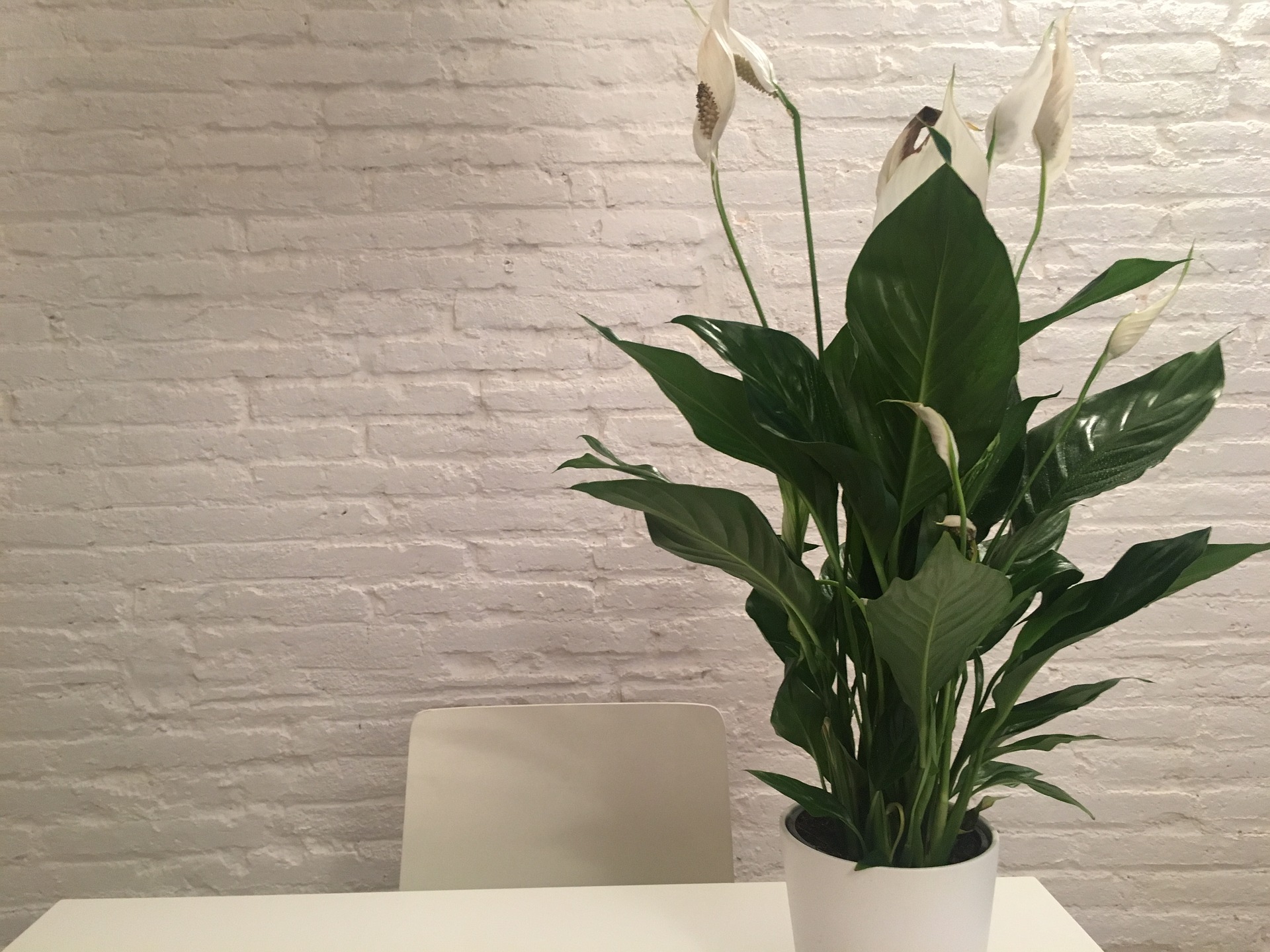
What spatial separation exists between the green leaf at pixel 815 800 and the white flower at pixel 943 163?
47 centimetres

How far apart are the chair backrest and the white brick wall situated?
30 centimetres

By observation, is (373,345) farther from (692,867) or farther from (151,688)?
(692,867)

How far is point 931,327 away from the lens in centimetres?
62

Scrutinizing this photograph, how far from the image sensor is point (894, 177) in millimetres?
665

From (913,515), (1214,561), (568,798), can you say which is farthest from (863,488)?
(568,798)

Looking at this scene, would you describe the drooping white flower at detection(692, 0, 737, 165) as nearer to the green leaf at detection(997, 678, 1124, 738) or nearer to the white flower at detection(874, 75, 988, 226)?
the white flower at detection(874, 75, 988, 226)

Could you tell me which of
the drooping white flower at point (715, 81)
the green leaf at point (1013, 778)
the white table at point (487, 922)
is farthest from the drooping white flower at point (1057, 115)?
the white table at point (487, 922)

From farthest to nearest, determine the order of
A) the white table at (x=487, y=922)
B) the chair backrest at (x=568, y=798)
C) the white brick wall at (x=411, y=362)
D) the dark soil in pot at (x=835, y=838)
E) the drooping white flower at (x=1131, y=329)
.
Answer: the white brick wall at (x=411, y=362), the chair backrest at (x=568, y=798), the white table at (x=487, y=922), the dark soil in pot at (x=835, y=838), the drooping white flower at (x=1131, y=329)

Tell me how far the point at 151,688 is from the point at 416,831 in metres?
0.61

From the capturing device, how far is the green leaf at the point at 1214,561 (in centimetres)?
71

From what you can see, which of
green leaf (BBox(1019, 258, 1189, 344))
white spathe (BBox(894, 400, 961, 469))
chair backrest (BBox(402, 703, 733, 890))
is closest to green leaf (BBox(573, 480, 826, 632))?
white spathe (BBox(894, 400, 961, 469))

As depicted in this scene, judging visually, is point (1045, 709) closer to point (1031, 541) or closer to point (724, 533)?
point (1031, 541)

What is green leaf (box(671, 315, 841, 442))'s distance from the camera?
0.73m

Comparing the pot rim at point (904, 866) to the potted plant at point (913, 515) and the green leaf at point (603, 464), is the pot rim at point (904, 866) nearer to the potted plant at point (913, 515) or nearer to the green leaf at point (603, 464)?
the potted plant at point (913, 515)
